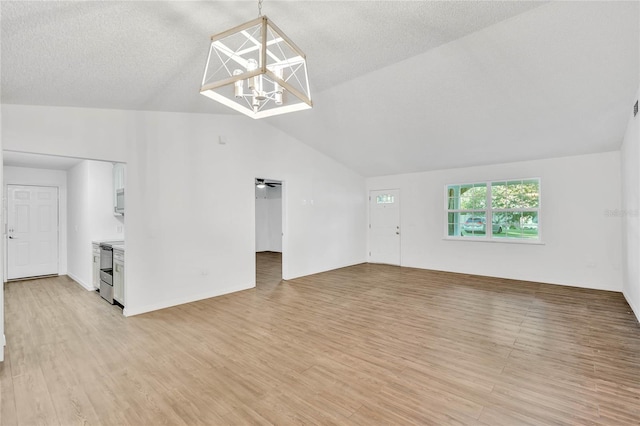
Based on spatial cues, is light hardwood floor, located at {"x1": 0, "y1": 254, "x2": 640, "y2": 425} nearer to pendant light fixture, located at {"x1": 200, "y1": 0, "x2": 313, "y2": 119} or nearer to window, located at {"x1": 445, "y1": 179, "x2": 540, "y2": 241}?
window, located at {"x1": 445, "y1": 179, "x2": 540, "y2": 241}

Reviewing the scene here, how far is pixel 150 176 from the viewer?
4203 millimetres

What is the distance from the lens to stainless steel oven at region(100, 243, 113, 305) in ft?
15.0

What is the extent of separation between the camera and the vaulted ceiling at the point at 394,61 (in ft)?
7.21

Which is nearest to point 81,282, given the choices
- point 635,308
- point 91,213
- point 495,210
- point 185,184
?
point 91,213

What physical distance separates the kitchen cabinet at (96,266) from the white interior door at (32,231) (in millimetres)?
2297

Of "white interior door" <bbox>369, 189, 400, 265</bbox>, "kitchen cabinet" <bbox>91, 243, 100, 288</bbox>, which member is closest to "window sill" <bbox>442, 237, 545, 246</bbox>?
"white interior door" <bbox>369, 189, 400, 265</bbox>

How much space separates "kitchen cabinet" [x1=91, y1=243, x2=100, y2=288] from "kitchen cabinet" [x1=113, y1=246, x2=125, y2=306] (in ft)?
3.24

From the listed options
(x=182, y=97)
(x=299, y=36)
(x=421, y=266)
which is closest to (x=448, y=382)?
(x=299, y=36)

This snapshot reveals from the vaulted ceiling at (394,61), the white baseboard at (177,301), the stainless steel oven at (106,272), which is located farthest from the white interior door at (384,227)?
the stainless steel oven at (106,272)

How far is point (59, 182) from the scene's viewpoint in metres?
6.55

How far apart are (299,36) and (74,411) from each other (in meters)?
3.54

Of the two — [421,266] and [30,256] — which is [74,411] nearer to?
[30,256]

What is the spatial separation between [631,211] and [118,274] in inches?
295

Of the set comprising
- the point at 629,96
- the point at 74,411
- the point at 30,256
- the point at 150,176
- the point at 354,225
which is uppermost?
the point at 629,96
